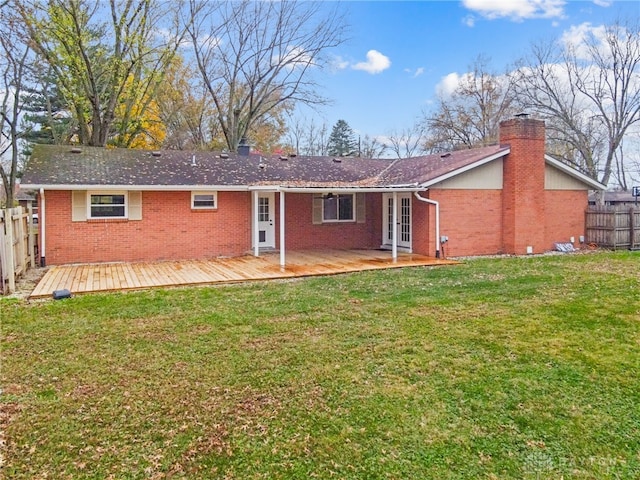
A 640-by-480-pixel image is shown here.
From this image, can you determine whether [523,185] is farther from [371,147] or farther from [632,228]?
[371,147]

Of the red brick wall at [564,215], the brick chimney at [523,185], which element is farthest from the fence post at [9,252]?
the red brick wall at [564,215]

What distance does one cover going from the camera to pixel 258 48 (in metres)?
25.1

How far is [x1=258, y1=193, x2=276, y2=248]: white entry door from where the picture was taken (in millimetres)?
14781

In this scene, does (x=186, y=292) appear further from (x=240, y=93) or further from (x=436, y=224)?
(x=240, y=93)

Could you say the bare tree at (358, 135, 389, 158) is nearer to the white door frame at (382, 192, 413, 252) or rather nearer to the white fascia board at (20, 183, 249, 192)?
the white door frame at (382, 192, 413, 252)

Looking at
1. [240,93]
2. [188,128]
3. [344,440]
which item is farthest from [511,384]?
[188,128]

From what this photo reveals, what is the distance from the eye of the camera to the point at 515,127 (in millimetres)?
13859

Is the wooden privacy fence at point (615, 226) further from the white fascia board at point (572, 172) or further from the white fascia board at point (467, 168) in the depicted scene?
the white fascia board at point (467, 168)

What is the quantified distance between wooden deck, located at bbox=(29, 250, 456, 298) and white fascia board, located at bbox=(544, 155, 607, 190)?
5.40 metres

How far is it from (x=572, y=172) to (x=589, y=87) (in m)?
15.5

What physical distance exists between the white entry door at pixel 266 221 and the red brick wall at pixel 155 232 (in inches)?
21.7

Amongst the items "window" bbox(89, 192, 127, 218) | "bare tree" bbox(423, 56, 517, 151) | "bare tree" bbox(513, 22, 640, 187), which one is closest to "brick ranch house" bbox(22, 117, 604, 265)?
"window" bbox(89, 192, 127, 218)

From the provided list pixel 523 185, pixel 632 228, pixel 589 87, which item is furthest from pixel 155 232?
pixel 589 87

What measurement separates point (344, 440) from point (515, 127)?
12827mm
